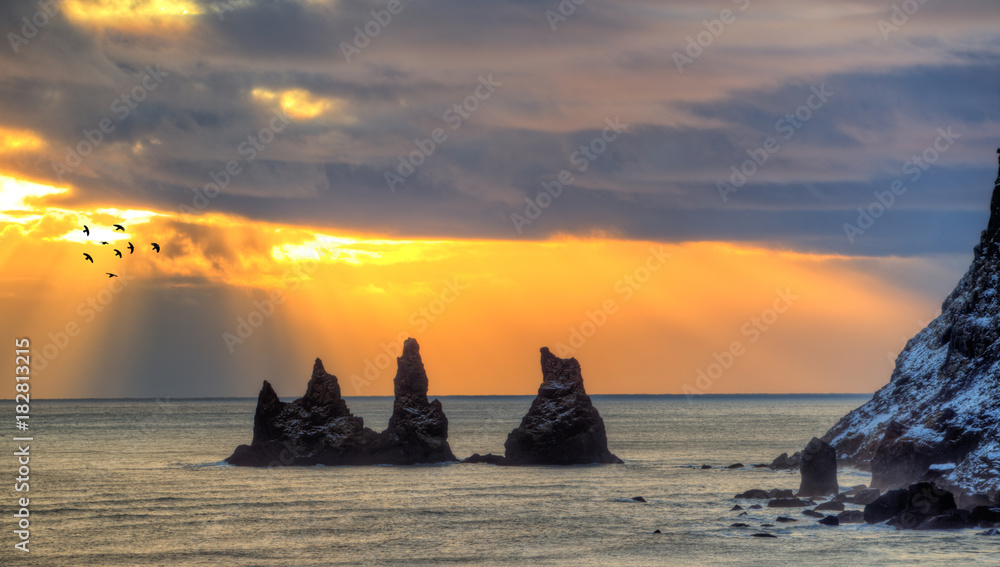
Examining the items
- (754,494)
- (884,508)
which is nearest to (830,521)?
(884,508)

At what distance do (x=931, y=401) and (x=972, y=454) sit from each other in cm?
2013

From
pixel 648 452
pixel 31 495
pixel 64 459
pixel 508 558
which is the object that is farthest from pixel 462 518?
pixel 64 459

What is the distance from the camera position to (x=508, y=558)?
2066 inches

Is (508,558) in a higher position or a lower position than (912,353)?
lower

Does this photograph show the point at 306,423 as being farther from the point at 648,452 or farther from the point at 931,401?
the point at 931,401

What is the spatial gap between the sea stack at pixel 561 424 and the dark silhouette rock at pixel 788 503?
112 ft

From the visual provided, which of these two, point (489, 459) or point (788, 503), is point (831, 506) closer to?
point (788, 503)

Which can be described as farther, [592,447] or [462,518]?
[592,447]

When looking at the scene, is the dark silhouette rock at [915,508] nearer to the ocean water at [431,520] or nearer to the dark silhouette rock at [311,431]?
the ocean water at [431,520]

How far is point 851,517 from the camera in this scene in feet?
197

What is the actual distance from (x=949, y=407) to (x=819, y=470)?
435 inches

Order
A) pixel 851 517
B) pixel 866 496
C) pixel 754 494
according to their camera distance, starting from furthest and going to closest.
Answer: pixel 754 494, pixel 866 496, pixel 851 517

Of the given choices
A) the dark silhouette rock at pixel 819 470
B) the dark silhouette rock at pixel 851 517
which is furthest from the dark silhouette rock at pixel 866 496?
the dark silhouette rock at pixel 819 470

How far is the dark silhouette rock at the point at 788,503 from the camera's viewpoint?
67.8m
